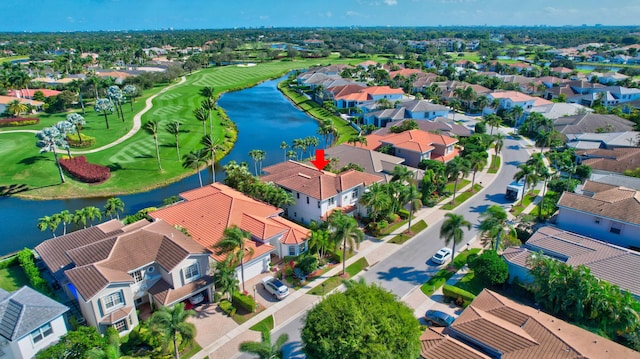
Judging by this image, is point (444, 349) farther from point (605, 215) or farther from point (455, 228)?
point (605, 215)

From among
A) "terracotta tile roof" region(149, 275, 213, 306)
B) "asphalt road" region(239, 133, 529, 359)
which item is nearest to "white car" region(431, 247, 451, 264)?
"asphalt road" region(239, 133, 529, 359)

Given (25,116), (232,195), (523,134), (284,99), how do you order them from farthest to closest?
(284,99), (25,116), (523,134), (232,195)

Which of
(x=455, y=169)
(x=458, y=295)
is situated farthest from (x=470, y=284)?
(x=455, y=169)

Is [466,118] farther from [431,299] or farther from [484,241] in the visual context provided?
[431,299]

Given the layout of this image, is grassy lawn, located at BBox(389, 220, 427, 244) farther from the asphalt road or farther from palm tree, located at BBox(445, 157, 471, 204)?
palm tree, located at BBox(445, 157, 471, 204)

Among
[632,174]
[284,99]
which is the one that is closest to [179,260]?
[632,174]

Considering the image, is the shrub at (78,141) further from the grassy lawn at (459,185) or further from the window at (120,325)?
the grassy lawn at (459,185)
